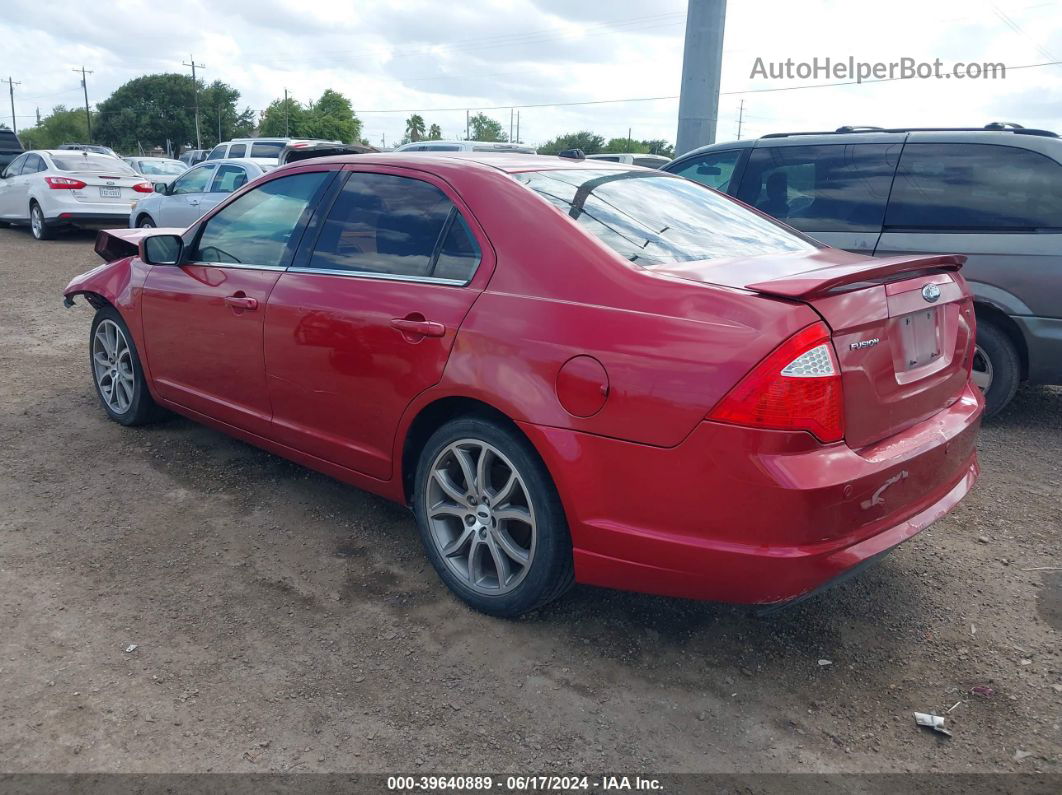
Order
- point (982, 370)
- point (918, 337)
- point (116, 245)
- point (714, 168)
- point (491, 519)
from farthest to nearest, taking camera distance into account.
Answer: point (714, 168), point (982, 370), point (116, 245), point (491, 519), point (918, 337)

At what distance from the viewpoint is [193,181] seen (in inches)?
535

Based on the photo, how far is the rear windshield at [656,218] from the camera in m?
3.07

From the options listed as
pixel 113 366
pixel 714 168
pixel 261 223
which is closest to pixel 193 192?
pixel 113 366

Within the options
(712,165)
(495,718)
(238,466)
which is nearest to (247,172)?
(712,165)

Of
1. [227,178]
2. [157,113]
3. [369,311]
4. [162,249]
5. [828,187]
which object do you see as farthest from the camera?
[157,113]

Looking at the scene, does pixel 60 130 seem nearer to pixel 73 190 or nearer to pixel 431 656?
pixel 73 190

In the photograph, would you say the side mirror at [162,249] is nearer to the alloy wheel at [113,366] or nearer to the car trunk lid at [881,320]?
the alloy wheel at [113,366]

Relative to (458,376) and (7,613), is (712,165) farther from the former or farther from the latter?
(7,613)

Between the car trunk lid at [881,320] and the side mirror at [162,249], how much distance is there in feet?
9.41

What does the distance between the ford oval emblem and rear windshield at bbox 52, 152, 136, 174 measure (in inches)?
601

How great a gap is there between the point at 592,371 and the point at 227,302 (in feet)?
7.20

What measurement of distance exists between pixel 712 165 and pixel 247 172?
8506mm

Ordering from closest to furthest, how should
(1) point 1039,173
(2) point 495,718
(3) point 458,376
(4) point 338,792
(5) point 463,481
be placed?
(4) point 338,792 < (2) point 495,718 < (3) point 458,376 < (5) point 463,481 < (1) point 1039,173

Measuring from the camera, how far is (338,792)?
2.34m
